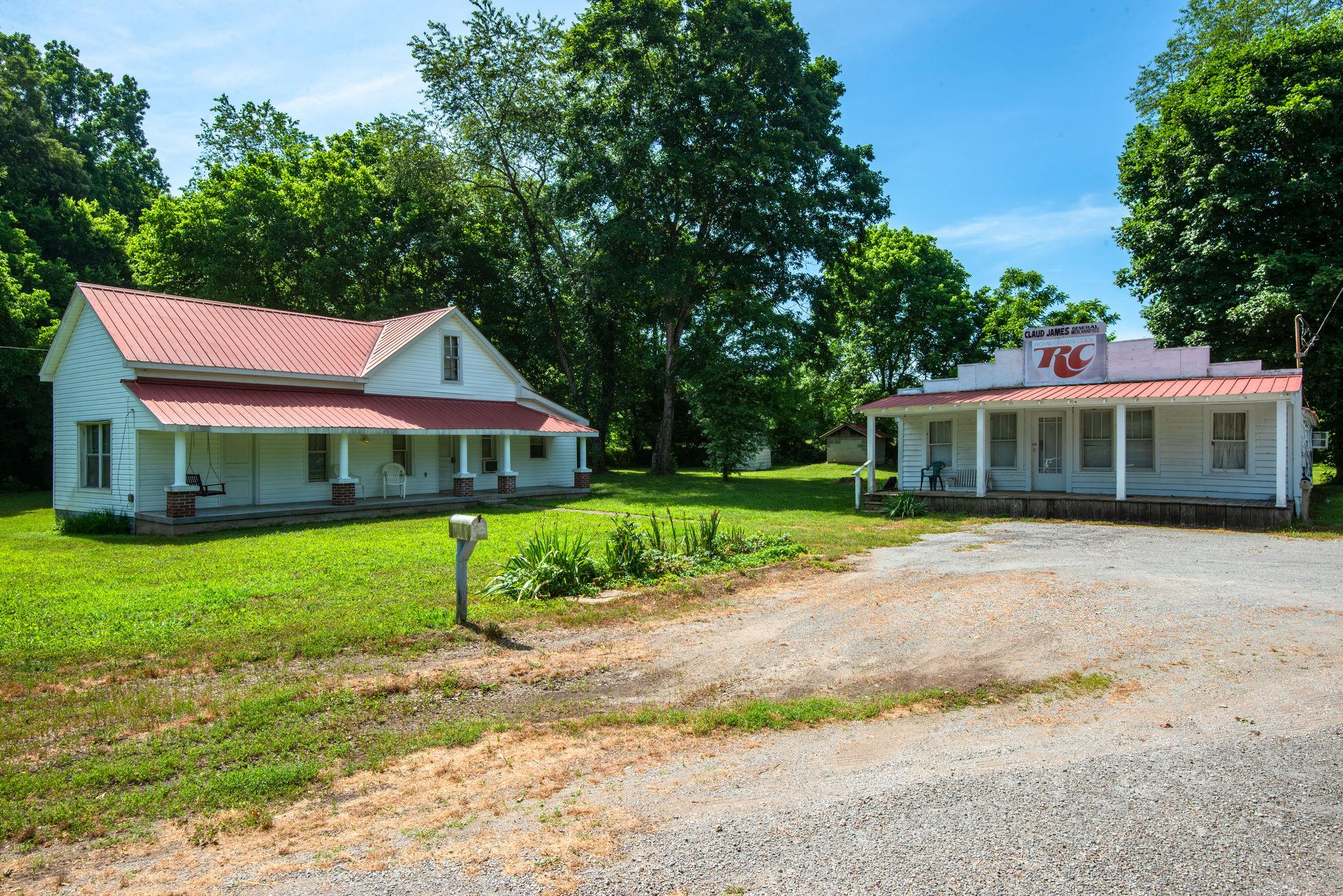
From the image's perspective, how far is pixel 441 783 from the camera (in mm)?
4184

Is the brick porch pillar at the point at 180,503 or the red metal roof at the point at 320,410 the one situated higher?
the red metal roof at the point at 320,410

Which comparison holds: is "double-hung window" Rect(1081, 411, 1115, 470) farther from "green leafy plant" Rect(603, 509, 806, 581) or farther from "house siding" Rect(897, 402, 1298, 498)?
"green leafy plant" Rect(603, 509, 806, 581)

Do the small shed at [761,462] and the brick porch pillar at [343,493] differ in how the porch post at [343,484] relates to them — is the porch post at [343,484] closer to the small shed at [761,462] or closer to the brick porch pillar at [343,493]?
the brick porch pillar at [343,493]

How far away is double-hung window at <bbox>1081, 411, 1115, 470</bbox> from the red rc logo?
4.05 feet

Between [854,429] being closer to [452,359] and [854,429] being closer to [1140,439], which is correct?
[1140,439]

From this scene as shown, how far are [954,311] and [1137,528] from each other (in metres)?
22.1

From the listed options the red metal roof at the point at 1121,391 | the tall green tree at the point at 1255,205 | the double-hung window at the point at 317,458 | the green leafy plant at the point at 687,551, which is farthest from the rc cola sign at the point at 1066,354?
the double-hung window at the point at 317,458

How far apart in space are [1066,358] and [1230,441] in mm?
4032

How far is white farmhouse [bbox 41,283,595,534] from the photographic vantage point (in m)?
17.2

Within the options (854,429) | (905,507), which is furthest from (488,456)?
(854,429)

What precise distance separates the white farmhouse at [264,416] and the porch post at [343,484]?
0.04 meters

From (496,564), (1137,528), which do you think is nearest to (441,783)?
(496,564)

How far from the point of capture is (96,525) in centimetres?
1642

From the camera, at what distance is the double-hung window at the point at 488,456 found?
2509 cm
